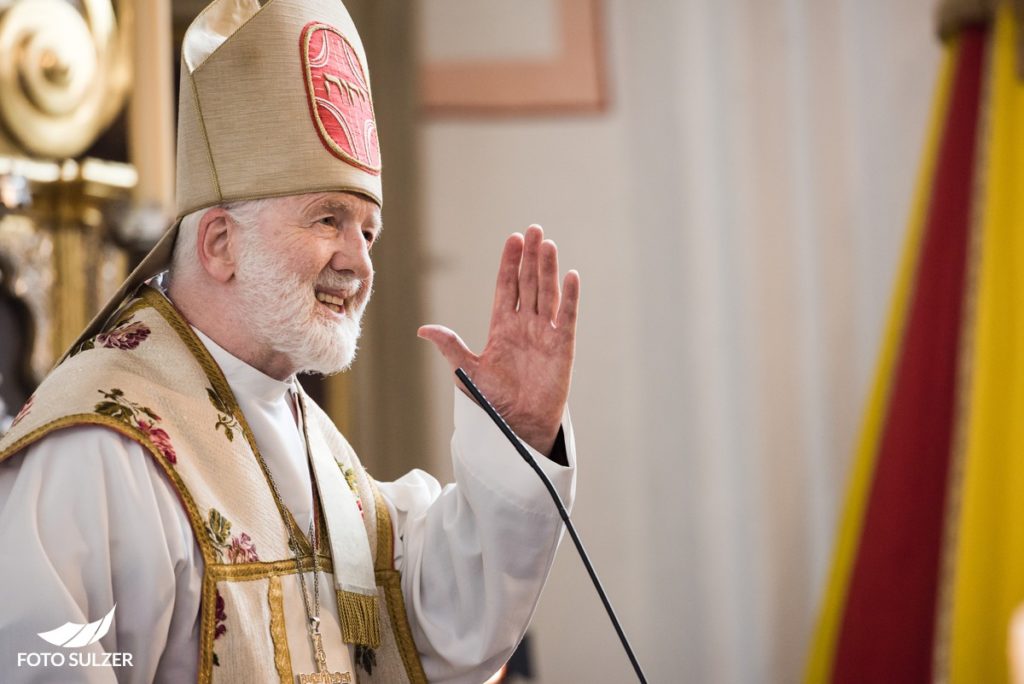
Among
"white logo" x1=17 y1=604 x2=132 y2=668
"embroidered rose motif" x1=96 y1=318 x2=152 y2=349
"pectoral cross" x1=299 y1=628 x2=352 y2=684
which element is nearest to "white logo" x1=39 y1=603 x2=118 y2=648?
"white logo" x1=17 y1=604 x2=132 y2=668

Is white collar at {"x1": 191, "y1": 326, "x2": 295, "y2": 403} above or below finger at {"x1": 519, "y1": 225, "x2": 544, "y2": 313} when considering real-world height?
below

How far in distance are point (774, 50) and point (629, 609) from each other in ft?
7.97

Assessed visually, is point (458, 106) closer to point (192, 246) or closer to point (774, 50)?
point (774, 50)

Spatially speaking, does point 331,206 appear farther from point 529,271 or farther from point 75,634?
point 75,634

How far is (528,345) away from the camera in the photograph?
6.66 ft

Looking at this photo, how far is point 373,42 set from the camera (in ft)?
15.4

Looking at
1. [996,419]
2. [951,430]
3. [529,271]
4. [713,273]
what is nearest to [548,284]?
[529,271]

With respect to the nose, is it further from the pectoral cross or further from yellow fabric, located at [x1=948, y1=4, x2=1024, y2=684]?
yellow fabric, located at [x1=948, y1=4, x2=1024, y2=684]

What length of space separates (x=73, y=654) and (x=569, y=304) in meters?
0.95

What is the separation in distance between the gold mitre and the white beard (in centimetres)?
11

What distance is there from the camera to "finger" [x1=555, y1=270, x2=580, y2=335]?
1984 millimetres

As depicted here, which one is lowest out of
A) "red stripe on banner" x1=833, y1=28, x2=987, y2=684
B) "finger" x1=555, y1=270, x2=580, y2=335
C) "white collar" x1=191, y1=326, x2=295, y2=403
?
"red stripe on banner" x1=833, y1=28, x2=987, y2=684

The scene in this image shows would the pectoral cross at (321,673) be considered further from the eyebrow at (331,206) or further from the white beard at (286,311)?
the eyebrow at (331,206)

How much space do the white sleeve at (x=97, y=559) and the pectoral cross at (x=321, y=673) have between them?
Answer: 202 millimetres
